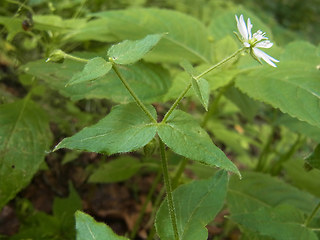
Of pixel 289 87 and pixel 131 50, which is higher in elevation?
pixel 131 50

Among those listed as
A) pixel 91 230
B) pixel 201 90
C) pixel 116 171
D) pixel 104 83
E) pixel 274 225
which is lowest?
pixel 116 171

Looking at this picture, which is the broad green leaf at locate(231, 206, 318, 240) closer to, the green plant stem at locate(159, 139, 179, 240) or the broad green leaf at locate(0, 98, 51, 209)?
the green plant stem at locate(159, 139, 179, 240)

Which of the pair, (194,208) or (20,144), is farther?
(20,144)

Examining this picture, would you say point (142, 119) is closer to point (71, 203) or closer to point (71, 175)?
point (71, 203)

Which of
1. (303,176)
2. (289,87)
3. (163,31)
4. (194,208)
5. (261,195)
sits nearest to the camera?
(194,208)

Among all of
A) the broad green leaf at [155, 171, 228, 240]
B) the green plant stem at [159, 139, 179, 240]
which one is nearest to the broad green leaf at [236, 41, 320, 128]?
the broad green leaf at [155, 171, 228, 240]

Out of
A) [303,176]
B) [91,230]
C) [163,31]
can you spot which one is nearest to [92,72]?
[91,230]

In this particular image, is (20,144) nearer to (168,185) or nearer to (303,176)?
(168,185)
